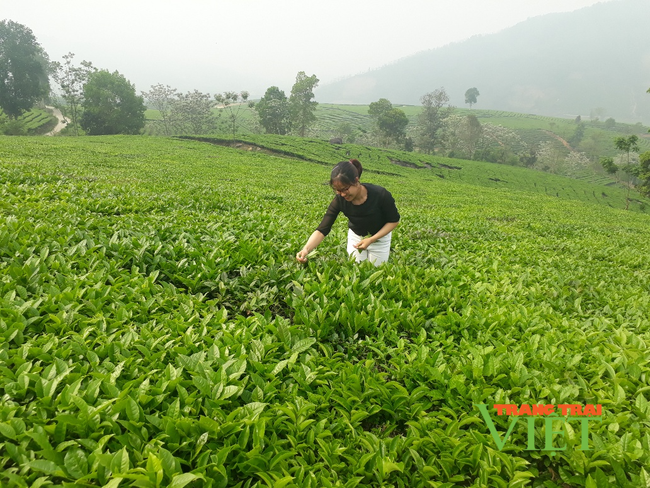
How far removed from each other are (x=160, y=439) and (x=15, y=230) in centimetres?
452

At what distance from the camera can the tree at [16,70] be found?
57469 mm

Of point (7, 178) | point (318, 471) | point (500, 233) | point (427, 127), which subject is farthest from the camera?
point (427, 127)

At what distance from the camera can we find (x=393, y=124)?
86125mm

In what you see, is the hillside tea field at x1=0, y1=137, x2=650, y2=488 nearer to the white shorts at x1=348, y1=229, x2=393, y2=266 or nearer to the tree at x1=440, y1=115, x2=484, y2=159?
the white shorts at x1=348, y1=229, x2=393, y2=266

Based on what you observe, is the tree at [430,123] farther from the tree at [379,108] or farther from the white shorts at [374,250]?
the white shorts at [374,250]

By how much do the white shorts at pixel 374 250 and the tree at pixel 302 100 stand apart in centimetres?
8465

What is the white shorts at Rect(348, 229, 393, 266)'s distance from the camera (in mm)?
5398

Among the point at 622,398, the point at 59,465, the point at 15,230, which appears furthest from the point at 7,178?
the point at 622,398

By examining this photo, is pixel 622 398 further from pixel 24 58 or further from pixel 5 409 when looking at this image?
pixel 24 58

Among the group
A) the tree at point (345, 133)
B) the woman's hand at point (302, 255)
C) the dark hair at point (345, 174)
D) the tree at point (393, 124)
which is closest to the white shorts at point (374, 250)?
the woman's hand at point (302, 255)

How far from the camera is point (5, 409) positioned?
200cm

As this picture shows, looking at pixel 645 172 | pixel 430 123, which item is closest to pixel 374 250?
pixel 645 172

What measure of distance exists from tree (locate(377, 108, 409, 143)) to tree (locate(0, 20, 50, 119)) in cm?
7127

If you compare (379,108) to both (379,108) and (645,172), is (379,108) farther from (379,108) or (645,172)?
(645,172)
